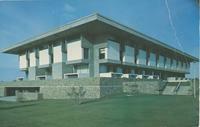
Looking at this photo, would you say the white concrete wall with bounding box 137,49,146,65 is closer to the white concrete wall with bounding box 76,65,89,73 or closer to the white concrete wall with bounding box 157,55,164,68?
the white concrete wall with bounding box 157,55,164,68

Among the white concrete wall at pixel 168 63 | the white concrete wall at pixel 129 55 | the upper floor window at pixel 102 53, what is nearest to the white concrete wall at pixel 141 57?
the white concrete wall at pixel 129 55

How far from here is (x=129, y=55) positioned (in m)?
11.8

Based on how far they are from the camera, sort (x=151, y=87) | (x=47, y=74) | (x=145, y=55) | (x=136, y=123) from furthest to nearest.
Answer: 1. (x=145, y=55)
2. (x=47, y=74)
3. (x=151, y=87)
4. (x=136, y=123)

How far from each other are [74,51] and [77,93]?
3820mm

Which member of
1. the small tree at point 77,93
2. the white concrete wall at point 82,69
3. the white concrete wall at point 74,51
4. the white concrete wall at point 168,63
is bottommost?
the small tree at point 77,93

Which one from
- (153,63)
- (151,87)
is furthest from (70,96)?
(153,63)

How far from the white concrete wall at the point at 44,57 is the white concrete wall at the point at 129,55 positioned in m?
3.76

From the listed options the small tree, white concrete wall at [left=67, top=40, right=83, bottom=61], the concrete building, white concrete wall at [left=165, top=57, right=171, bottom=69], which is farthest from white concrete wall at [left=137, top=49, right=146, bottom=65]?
the small tree

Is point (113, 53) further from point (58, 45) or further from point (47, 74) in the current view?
point (47, 74)

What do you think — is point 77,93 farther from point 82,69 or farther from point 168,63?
point 168,63

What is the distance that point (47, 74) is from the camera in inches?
461

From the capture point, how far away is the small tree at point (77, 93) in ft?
23.1

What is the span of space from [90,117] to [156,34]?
2.56 meters

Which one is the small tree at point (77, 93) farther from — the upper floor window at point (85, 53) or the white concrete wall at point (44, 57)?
the white concrete wall at point (44, 57)
